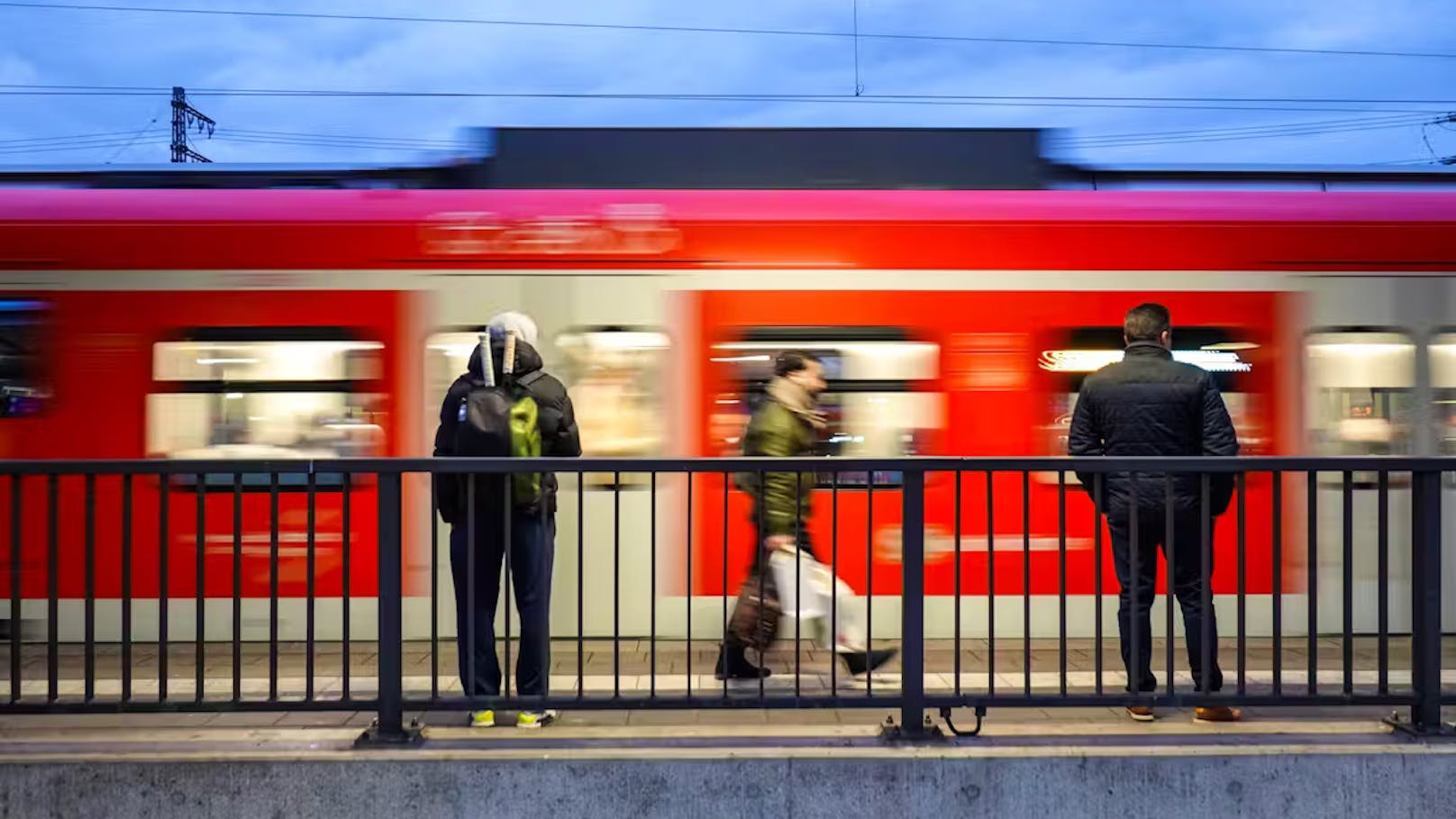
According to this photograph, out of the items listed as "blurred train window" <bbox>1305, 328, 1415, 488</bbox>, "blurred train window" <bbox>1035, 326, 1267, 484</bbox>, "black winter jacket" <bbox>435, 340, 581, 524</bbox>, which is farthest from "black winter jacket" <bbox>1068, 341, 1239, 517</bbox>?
"black winter jacket" <bbox>435, 340, 581, 524</bbox>

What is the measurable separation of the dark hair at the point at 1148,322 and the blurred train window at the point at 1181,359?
1300mm

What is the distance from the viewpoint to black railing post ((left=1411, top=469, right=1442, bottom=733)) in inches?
157

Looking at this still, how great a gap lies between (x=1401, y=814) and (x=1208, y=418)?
1.57 m

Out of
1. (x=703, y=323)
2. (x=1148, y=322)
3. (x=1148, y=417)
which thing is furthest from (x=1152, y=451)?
(x=703, y=323)

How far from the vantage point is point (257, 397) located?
19.9 feet

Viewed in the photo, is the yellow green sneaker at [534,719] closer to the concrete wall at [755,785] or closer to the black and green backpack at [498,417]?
the concrete wall at [755,785]

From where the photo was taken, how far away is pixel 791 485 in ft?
15.7

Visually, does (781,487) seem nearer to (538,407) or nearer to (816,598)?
(816,598)

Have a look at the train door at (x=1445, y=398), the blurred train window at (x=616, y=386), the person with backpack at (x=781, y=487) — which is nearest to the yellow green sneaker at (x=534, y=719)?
the person with backpack at (x=781, y=487)

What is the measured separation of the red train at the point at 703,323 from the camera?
605 centimetres

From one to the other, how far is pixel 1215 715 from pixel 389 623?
3.07 m

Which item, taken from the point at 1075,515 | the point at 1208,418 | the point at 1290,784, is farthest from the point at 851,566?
the point at 1290,784

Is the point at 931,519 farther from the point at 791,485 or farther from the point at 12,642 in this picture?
the point at 12,642

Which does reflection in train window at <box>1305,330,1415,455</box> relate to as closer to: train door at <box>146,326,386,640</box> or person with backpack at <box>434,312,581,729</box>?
person with backpack at <box>434,312,581,729</box>
